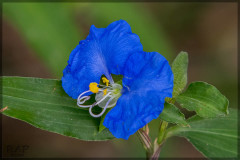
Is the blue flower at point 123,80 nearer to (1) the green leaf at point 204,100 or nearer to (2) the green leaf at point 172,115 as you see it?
(2) the green leaf at point 172,115

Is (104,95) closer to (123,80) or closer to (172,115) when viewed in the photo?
(123,80)

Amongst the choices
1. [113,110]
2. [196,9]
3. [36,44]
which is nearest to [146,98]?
[113,110]

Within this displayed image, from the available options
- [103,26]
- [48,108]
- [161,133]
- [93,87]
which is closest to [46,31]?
[103,26]

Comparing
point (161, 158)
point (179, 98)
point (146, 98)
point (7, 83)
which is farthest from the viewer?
point (161, 158)

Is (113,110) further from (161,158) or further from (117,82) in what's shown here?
(161,158)

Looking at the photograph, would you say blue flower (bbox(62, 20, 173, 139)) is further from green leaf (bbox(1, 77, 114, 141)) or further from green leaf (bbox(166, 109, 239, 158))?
green leaf (bbox(166, 109, 239, 158))

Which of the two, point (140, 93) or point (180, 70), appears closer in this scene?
point (140, 93)
